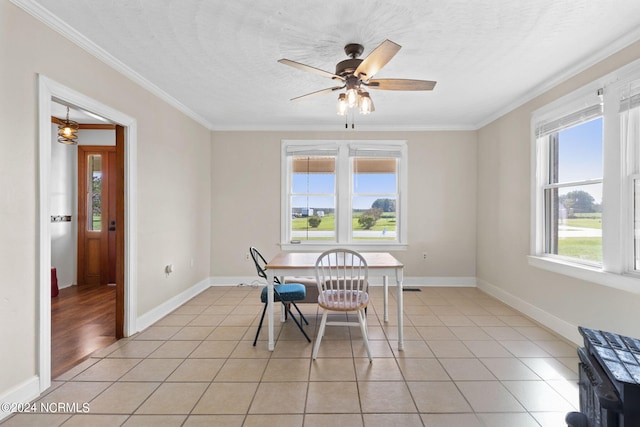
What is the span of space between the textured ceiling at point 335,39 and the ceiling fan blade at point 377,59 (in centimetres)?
32

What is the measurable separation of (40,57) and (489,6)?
3084 millimetres

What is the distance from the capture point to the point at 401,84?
242 centimetres

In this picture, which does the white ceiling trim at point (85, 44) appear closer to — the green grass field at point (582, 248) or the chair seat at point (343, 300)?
the chair seat at point (343, 300)

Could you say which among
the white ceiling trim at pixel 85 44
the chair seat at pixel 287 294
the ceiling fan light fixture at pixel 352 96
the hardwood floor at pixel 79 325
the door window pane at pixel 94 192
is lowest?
the hardwood floor at pixel 79 325

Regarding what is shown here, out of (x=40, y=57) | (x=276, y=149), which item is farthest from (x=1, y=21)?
(x=276, y=149)

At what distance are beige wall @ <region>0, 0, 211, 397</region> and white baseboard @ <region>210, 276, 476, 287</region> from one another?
113 cm

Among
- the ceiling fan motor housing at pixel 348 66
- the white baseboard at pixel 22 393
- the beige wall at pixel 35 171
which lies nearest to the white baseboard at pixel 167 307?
the beige wall at pixel 35 171

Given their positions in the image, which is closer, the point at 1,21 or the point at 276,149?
the point at 1,21

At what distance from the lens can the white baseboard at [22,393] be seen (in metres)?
1.85

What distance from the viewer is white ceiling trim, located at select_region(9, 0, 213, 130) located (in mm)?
1988

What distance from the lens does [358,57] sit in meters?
2.58

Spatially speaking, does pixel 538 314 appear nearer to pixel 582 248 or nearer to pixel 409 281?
pixel 582 248

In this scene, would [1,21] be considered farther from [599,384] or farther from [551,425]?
[551,425]

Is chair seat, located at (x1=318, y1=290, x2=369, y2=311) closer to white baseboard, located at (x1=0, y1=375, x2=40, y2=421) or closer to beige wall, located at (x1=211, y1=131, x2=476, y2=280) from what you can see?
white baseboard, located at (x1=0, y1=375, x2=40, y2=421)
